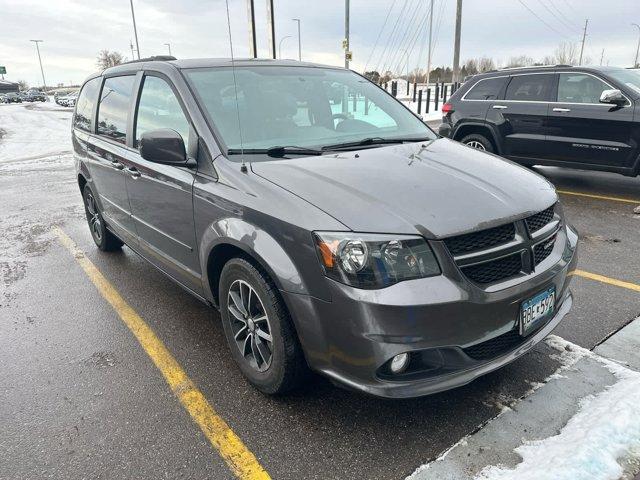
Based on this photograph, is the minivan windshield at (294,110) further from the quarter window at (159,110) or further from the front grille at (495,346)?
the front grille at (495,346)

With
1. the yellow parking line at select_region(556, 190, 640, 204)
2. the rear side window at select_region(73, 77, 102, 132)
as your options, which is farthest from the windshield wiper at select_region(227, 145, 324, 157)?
the yellow parking line at select_region(556, 190, 640, 204)

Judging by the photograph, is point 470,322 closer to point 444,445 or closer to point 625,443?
point 444,445

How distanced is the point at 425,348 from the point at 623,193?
6.47 meters

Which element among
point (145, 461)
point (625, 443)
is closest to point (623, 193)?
point (625, 443)

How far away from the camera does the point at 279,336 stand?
8.02 ft

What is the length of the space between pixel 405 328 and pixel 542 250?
0.98 m

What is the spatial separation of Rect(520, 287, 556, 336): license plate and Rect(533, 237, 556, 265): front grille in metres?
0.16

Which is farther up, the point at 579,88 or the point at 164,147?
the point at 579,88

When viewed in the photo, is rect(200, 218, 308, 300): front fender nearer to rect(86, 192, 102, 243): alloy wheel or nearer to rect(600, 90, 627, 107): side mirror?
rect(86, 192, 102, 243): alloy wheel

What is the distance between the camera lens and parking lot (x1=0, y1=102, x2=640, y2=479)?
91.5 inches

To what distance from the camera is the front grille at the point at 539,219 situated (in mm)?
2457

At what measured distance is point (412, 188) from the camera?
2.46 metres

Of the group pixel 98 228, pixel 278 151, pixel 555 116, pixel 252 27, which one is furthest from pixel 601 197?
pixel 252 27

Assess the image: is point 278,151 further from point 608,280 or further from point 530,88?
point 530,88
